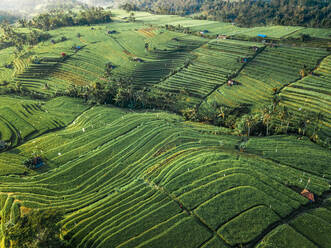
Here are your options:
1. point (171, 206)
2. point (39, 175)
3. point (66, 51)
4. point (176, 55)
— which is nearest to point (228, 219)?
point (171, 206)

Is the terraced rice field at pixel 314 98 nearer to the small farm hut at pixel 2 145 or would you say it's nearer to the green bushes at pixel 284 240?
the green bushes at pixel 284 240

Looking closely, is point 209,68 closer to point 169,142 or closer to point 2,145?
point 169,142

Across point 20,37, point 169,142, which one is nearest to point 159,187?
point 169,142

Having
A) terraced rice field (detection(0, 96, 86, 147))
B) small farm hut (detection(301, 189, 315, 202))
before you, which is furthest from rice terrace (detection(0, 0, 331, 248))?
small farm hut (detection(301, 189, 315, 202))

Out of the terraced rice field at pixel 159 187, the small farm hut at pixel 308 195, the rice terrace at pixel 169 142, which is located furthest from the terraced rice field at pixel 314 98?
the small farm hut at pixel 308 195

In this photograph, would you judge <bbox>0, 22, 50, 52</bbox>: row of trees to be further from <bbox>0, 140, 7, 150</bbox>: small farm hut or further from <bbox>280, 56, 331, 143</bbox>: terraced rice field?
<bbox>280, 56, 331, 143</bbox>: terraced rice field

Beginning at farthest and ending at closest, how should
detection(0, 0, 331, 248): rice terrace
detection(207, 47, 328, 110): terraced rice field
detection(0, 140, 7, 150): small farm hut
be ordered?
detection(207, 47, 328, 110): terraced rice field < detection(0, 140, 7, 150): small farm hut < detection(0, 0, 331, 248): rice terrace

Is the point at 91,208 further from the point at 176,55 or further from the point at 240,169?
the point at 176,55
